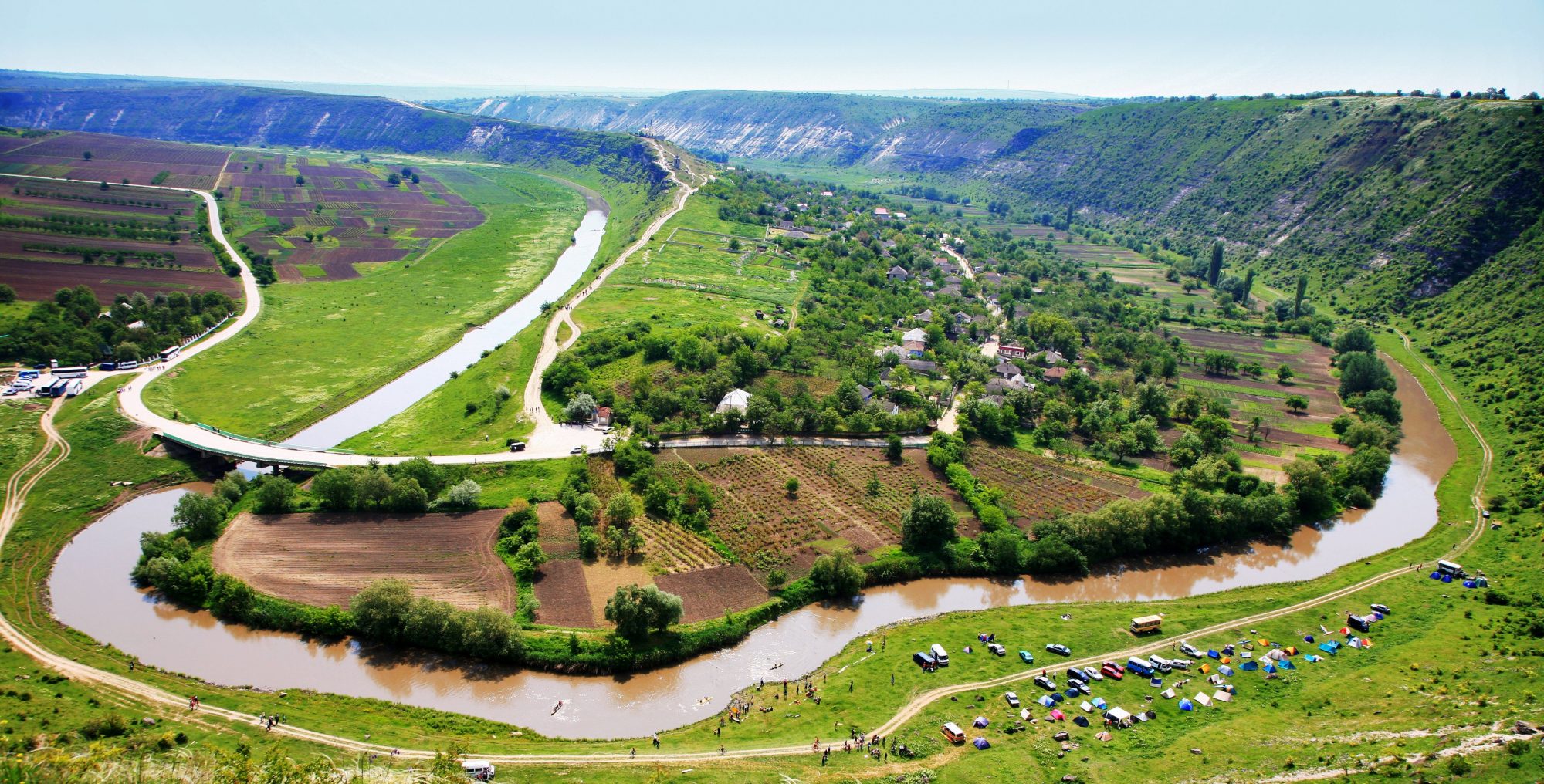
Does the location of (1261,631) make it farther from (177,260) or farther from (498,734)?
(177,260)

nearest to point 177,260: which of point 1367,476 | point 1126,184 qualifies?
point 1367,476

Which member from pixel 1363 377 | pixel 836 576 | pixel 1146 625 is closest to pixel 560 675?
pixel 836 576

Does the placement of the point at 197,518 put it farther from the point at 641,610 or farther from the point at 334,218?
the point at 334,218

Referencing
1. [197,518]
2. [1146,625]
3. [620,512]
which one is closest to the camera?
[1146,625]

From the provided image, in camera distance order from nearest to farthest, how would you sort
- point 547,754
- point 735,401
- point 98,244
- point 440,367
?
point 547,754, point 735,401, point 440,367, point 98,244

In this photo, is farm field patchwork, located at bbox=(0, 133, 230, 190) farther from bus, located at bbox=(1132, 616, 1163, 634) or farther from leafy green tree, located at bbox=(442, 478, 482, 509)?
bus, located at bbox=(1132, 616, 1163, 634)

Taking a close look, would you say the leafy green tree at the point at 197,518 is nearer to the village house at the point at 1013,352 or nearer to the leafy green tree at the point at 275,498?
the leafy green tree at the point at 275,498

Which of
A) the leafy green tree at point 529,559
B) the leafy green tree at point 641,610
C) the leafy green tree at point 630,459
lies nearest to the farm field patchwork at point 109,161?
the leafy green tree at point 630,459
